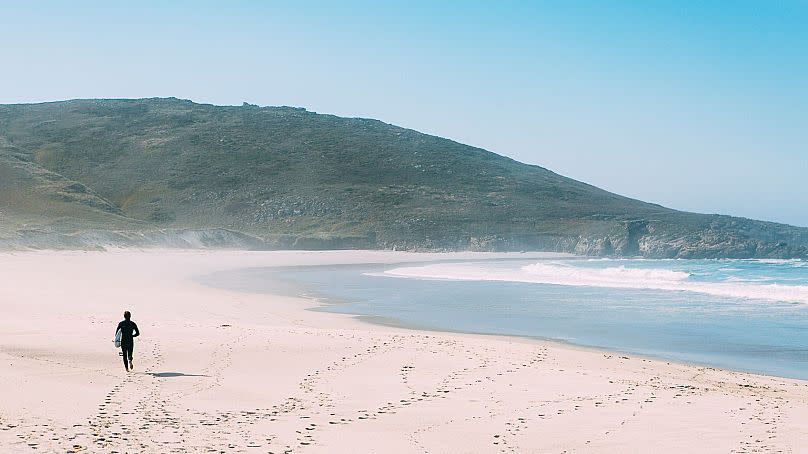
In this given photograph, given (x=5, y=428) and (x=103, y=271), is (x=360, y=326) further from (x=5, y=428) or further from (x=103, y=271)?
(x=103, y=271)

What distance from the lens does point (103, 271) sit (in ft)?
125

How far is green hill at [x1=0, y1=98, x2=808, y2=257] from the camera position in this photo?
8088 centimetres

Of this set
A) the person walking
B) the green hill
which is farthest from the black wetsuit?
the green hill

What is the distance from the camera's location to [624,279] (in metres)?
40.4

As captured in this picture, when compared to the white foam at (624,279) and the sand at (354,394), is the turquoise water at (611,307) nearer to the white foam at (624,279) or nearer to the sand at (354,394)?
the white foam at (624,279)

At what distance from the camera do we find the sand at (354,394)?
28.5 feet

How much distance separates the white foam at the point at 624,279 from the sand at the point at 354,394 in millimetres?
17044

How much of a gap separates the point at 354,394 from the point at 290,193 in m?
92.2

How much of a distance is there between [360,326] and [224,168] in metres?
96.0

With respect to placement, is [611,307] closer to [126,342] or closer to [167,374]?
[167,374]

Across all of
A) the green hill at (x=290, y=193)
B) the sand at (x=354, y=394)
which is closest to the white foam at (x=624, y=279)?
the sand at (x=354, y=394)

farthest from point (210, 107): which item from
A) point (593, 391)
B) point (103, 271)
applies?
point (593, 391)

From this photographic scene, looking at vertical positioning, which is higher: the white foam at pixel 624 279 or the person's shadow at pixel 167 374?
the white foam at pixel 624 279

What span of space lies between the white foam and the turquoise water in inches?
1.9
